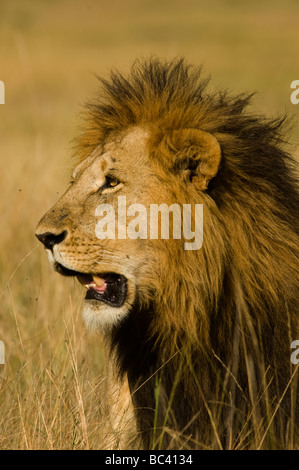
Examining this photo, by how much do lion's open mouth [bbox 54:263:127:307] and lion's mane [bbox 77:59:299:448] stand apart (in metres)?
0.09

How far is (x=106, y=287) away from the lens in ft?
13.5

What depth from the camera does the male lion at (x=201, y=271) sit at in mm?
3990

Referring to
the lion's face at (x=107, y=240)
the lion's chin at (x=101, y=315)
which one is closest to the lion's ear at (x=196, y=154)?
the lion's face at (x=107, y=240)

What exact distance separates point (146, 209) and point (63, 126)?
10527 mm

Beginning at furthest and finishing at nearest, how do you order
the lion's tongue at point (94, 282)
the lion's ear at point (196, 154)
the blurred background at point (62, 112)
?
1. the blurred background at point (62, 112)
2. the lion's tongue at point (94, 282)
3. the lion's ear at point (196, 154)

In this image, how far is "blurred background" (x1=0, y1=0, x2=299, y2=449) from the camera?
4.91m

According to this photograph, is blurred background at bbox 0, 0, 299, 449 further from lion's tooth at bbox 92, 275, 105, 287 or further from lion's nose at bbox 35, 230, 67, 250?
lion's nose at bbox 35, 230, 67, 250

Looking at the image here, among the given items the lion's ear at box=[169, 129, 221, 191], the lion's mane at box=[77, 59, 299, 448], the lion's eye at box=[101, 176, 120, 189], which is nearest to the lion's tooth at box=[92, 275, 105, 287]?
the lion's mane at box=[77, 59, 299, 448]

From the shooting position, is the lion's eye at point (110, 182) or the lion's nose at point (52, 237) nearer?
the lion's nose at point (52, 237)

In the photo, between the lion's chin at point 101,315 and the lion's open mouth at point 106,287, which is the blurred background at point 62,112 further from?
the lion's open mouth at point 106,287

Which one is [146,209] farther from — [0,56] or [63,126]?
[0,56]

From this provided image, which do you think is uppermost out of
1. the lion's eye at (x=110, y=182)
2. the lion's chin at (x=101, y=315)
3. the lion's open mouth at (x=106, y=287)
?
the lion's eye at (x=110, y=182)

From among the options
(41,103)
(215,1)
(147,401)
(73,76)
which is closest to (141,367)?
(147,401)

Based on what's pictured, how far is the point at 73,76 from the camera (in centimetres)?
2294
